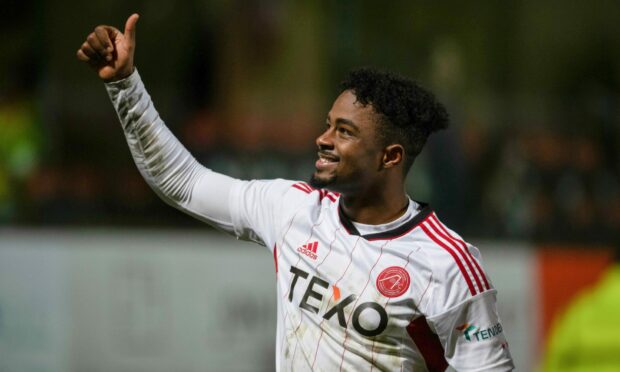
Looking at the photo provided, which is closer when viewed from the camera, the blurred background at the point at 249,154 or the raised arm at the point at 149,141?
the raised arm at the point at 149,141

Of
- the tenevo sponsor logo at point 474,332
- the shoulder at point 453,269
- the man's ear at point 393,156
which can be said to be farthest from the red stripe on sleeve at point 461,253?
the man's ear at point 393,156

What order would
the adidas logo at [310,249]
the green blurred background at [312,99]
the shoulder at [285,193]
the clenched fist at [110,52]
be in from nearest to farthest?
the clenched fist at [110,52]
the adidas logo at [310,249]
the shoulder at [285,193]
the green blurred background at [312,99]

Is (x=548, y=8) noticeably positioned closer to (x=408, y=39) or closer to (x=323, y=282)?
(x=408, y=39)

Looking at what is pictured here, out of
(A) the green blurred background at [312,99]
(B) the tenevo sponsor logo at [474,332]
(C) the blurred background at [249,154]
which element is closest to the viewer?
(B) the tenevo sponsor logo at [474,332]

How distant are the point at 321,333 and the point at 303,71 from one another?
6.94 m

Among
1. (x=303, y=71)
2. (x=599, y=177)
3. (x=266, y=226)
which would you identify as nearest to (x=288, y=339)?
(x=266, y=226)

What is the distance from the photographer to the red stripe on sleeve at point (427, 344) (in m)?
4.52

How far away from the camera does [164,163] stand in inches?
190

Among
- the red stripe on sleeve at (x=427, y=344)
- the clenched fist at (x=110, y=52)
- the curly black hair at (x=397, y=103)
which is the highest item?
the clenched fist at (x=110, y=52)

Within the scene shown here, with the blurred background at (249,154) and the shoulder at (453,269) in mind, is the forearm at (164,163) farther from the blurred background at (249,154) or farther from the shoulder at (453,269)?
the blurred background at (249,154)

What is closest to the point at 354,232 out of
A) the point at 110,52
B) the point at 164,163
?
the point at 164,163

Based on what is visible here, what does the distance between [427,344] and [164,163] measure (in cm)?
121

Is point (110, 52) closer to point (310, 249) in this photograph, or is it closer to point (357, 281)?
point (310, 249)

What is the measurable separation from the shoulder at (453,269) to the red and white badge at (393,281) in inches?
4.0
